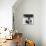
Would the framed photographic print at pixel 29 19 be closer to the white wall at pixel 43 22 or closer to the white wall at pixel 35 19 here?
the white wall at pixel 35 19

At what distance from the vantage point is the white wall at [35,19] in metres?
4.77

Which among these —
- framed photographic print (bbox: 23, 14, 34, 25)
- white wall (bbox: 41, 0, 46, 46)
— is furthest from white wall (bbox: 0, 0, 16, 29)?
white wall (bbox: 41, 0, 46, 46)

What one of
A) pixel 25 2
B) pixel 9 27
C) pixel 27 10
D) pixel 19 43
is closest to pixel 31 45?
pixel 19 43

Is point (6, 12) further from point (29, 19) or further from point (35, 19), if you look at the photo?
point (35, 19)

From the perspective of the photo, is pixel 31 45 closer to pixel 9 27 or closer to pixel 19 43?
pixel 19 43

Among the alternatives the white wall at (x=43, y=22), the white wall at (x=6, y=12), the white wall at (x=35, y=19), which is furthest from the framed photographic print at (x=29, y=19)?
the white wall at (x=6, y=12)

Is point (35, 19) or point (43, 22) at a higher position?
point (35, 19)

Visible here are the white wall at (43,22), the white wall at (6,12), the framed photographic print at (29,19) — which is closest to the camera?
the white wall at (6,12)

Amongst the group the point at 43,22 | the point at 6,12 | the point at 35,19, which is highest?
the point at 6,12

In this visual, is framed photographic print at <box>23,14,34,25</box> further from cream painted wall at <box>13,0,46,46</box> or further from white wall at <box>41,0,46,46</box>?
white wall at <box>41,0,46,46</box>

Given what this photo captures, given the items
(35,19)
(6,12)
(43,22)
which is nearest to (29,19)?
(35,19)

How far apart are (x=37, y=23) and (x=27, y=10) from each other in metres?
0.73

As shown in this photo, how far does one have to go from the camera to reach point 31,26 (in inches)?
189

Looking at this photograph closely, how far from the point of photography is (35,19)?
4.77 metres
